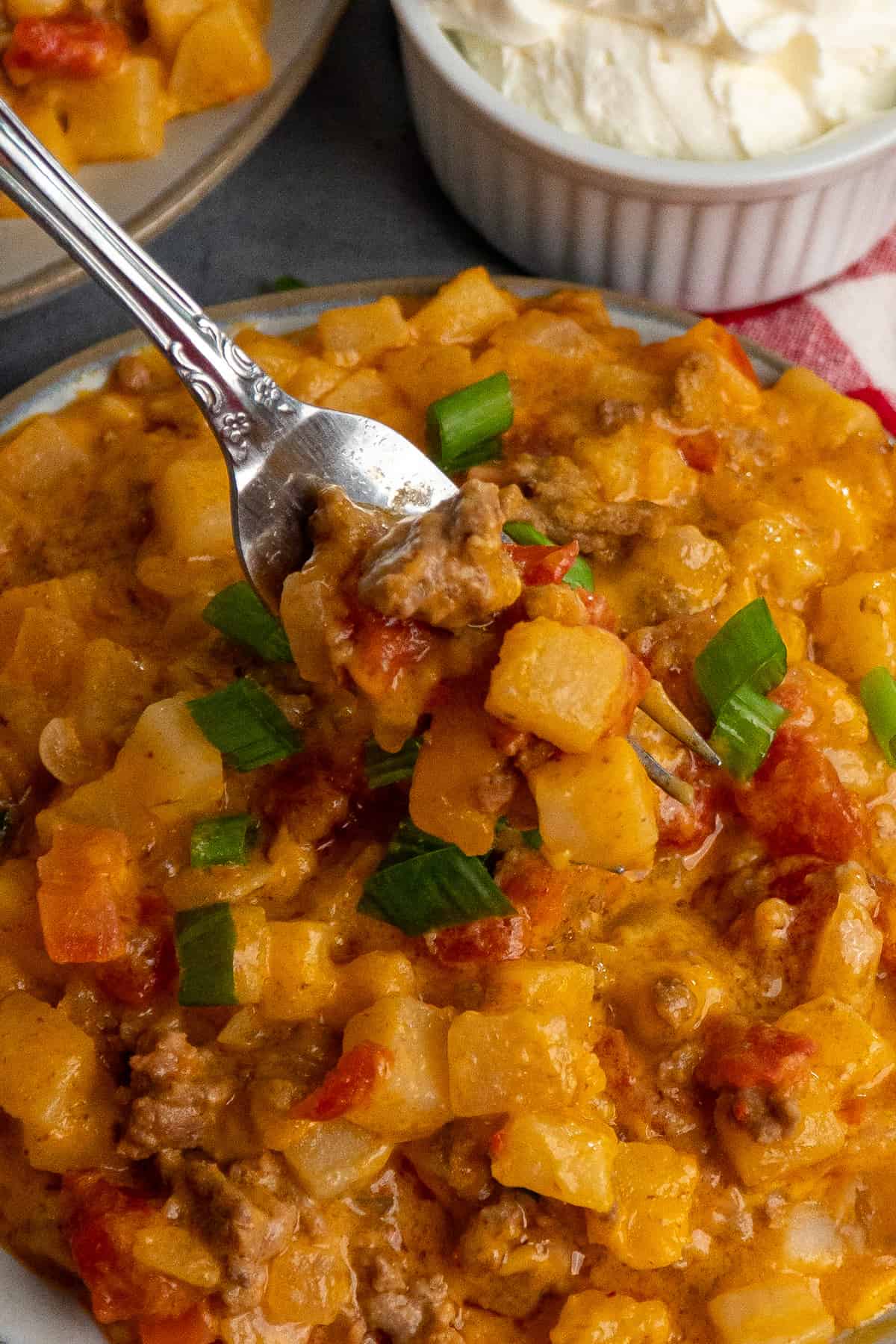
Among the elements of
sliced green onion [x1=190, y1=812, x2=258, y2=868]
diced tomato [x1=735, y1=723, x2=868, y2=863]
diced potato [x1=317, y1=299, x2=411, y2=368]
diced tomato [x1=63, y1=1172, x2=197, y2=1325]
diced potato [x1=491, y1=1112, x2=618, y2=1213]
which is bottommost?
diced tomato [x1=63, y1=1172, x2=197, y2=1325]

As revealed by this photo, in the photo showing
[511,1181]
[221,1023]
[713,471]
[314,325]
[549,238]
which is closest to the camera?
[511,1181]

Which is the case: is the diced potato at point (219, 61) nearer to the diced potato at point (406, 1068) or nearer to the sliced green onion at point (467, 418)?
the sliced green onion at point (467, 418)

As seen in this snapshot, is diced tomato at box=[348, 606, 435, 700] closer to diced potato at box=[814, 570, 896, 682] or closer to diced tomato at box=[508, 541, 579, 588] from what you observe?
diced tomato at box=[508, 541, 579, 588]

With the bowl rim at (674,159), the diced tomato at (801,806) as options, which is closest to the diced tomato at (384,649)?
the diced tomato at (801,806)

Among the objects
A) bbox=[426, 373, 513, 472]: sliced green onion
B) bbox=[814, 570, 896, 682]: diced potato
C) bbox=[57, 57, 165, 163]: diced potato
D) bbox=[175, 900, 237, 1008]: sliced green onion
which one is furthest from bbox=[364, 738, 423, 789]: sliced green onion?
bbox=[57, 57, 165, 163]: diced potato

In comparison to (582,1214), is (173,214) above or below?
above

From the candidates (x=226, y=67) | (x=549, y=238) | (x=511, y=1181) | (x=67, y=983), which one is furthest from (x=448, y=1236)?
(x=226, y=67)

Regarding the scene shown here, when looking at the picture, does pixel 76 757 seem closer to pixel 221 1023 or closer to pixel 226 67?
pixel 221 1023
